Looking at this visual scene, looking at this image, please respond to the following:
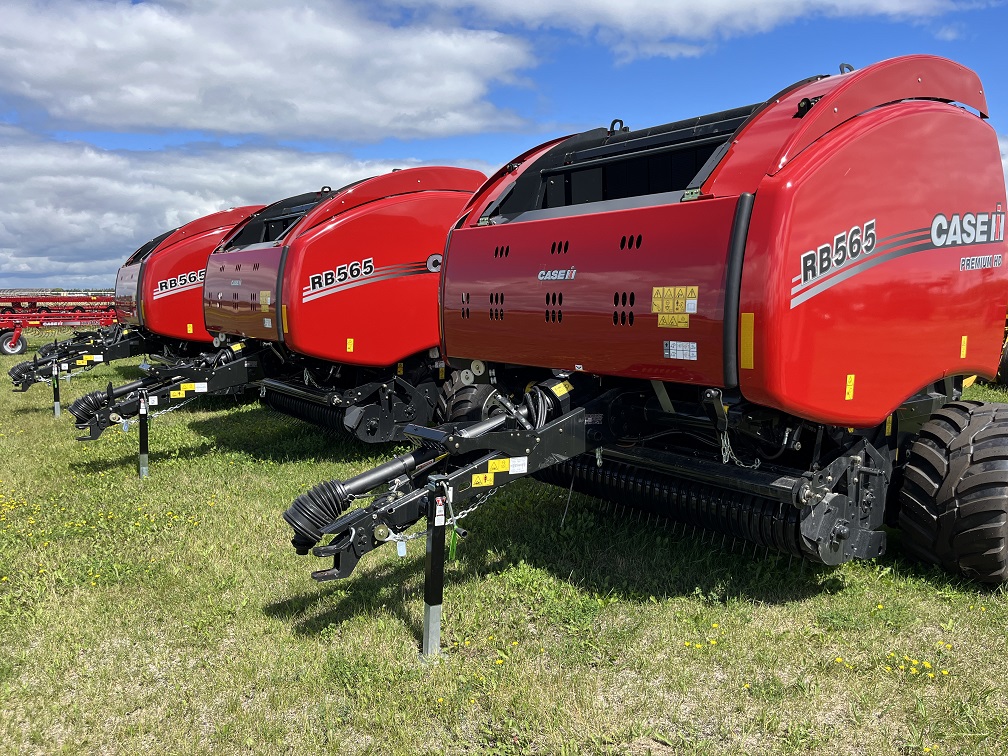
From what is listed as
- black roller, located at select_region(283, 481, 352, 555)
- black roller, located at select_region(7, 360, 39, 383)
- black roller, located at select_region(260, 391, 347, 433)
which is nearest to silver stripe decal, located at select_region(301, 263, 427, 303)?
black roller, located at select_region(260, 391, 347, 433)

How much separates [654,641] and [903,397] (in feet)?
5.94

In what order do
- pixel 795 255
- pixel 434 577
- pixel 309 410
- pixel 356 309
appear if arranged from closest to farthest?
1. pixel 795 255
2. pixel 434 577
3. pixel 356 309
4. pixel 309 410

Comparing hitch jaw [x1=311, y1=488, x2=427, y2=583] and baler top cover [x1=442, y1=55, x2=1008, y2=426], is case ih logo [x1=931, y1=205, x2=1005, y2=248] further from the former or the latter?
hitch jaw [x1=311, y1=488, x2=427, y2=583]

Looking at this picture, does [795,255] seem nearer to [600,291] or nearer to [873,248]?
[873,248]

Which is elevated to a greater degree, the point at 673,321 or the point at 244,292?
the point at 244,292

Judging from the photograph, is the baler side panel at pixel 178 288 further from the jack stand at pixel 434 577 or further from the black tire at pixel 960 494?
the black tire at pixel 960 494

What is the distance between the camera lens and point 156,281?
12.4m

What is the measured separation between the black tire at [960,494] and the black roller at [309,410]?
4890mm

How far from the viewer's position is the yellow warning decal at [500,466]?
429cm

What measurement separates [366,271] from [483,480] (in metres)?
3.96

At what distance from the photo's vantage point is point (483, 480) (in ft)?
14.0

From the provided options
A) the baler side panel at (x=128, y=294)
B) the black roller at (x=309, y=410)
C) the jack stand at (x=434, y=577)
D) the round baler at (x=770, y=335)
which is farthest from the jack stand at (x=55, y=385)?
the jack stand at (x=434, y=577)

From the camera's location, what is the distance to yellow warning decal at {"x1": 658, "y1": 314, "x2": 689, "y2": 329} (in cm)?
405

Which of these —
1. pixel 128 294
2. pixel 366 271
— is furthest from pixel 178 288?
pixel 366 271
